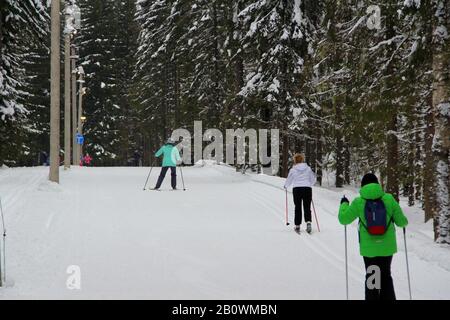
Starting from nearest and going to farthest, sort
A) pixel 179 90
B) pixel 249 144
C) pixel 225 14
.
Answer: pixel 249 144 < pixel 225 14 < pixel 179 90

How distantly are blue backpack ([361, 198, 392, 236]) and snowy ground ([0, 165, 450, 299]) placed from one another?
5.04 feet

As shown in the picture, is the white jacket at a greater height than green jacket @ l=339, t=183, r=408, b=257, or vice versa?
the white jacket

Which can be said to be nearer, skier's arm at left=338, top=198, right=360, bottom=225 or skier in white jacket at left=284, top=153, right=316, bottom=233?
skier's arm at left=338, top=198, right=360, bottom=225

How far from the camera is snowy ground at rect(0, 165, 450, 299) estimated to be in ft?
27.1

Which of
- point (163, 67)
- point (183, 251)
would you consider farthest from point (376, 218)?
point (163, 67)

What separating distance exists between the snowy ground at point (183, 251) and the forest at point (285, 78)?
266cm

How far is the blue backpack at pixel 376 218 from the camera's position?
22.2 feet

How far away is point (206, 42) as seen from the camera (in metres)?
37.3

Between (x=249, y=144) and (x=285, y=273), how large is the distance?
20129mm

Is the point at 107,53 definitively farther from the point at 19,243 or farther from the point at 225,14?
the point at 19,243

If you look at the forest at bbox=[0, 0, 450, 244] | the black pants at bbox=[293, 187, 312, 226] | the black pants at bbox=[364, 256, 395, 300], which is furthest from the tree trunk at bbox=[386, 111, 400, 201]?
the black pants at bbox=[364, 256, 395, 300]

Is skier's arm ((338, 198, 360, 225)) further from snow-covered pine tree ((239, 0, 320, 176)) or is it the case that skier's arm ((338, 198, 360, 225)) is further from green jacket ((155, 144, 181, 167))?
snow-covered pine tree ((239, 0, 320, 176))

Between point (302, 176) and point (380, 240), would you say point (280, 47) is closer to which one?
point (302, 176)
